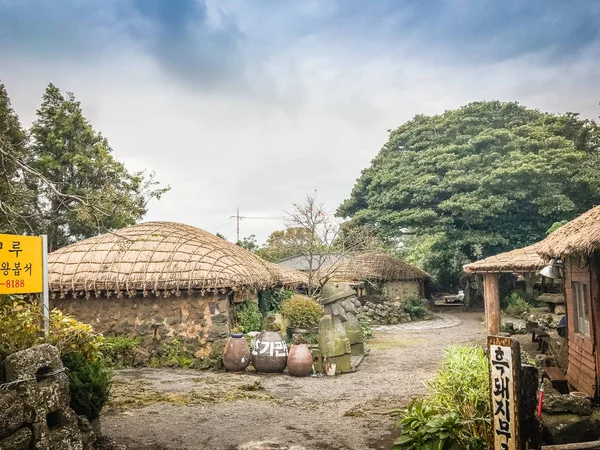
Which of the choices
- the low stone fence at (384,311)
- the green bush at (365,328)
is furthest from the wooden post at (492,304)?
the low stone fence at (384,311)

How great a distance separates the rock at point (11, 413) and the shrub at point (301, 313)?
27.7 feet

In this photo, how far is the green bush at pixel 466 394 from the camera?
17.2 feet

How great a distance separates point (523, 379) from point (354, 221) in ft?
70.3

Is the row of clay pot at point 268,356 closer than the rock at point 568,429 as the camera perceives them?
No

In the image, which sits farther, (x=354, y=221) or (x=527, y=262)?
(x=354, y=221)

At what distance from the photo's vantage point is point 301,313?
12.9 metres

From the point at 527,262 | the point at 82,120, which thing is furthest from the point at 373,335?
the point at 82,120

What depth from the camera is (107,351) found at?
12141mm

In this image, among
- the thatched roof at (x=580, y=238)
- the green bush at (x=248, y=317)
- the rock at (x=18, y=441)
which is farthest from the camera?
the green bush at (x=248, y=317)

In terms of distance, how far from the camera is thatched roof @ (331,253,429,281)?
2316cm

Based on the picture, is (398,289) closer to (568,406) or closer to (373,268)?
(373,268)

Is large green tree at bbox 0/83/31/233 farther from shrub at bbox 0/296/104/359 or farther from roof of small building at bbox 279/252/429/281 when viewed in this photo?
roof of small building at bbox 279/252/429/281

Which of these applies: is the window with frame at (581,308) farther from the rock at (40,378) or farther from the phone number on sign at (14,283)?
the phone number on sign at (14,283)

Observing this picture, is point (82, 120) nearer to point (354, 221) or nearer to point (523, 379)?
point (354, 221)
